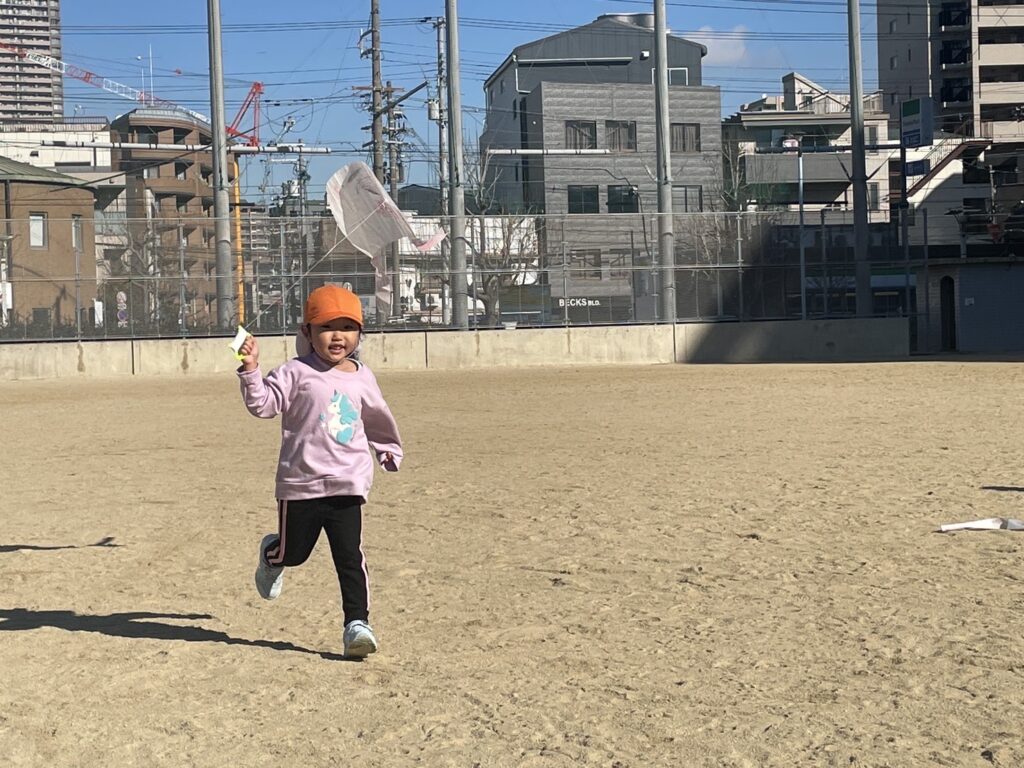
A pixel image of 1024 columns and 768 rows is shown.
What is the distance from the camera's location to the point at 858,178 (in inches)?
1507

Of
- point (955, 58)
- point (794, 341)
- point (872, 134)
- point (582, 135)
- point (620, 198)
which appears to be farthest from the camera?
point (955, 58)

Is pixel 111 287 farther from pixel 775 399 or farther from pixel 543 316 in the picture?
pixel 775 399

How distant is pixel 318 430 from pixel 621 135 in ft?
221

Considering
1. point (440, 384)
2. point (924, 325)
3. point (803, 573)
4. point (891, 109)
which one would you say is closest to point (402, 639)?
point (803, 573)

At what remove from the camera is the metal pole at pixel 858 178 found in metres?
36.7

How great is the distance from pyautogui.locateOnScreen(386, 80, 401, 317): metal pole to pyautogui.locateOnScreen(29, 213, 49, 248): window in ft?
27.1

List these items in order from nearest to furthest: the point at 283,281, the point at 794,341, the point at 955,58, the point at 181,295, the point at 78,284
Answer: the point at 78,284, the point at 181,295, the point at 283,281, the point at 794,341, the point at 955,58

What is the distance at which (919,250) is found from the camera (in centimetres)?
4512

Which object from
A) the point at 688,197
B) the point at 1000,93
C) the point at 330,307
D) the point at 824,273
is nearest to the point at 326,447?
the point at 330,307

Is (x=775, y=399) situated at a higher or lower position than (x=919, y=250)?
lower

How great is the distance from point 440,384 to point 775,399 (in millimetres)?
7856

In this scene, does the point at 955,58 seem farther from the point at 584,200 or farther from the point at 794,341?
the point at 794,341

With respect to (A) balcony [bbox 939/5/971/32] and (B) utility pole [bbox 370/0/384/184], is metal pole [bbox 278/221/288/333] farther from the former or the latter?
(A) balcony [bbox 939/5/971/32]

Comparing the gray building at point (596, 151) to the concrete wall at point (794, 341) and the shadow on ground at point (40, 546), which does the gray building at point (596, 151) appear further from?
the shadow on ground at point (40, 546)
